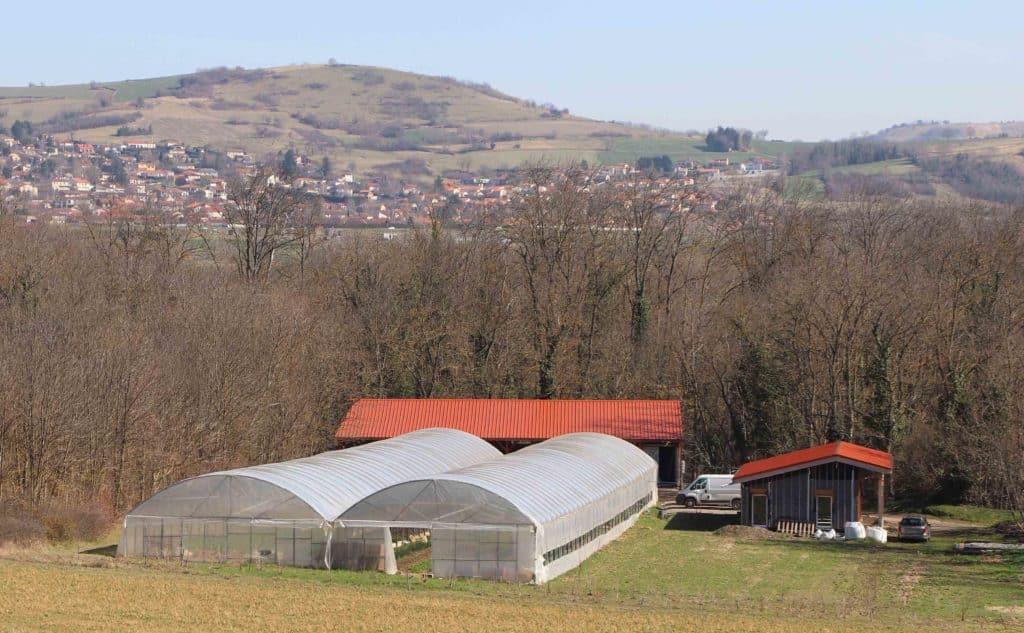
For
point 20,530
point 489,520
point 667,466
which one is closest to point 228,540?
point 20,530

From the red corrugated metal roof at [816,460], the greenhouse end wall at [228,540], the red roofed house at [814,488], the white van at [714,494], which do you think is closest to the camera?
the greenhouse end wall at [228,540]

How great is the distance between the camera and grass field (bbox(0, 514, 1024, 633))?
28.5m

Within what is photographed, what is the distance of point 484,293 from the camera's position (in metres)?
Result: 72.8

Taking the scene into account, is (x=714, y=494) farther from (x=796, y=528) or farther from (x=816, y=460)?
(x=816, y=460)

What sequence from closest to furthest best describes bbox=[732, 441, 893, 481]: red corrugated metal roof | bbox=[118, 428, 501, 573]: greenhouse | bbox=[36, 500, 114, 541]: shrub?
bbox=[118, 428, 501, 573]: greenhouse
bbox=[36, 500, 114, 541]: shrub
bbox=[732, 441, 893, 481]: red corrugated metal roof

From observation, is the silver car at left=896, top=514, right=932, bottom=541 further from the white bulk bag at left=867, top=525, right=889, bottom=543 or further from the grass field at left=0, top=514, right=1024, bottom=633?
the grass field at left=0, top=514, right=1024, bottom=633

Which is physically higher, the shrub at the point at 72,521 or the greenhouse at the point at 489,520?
the greenhouse at the point at 489,520

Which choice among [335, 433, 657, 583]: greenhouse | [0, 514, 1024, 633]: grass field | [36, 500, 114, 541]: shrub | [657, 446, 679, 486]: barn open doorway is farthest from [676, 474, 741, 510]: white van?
[36, 500, 114, 541]: shrub

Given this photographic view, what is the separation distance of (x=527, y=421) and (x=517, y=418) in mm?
493

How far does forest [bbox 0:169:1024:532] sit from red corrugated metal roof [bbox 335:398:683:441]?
3188 mm

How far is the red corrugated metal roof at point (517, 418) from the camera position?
→ 192 ft

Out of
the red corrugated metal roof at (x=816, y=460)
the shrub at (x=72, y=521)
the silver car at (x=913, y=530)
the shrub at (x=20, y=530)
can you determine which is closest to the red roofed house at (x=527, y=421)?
the red corrugated metal roof at (x=816, y=460)

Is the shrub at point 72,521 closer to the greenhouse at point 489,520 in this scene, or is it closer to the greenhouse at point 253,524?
the greenhouse at point 253,524

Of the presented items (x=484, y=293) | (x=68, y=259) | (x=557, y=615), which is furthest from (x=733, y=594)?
(x=68, y=259)
